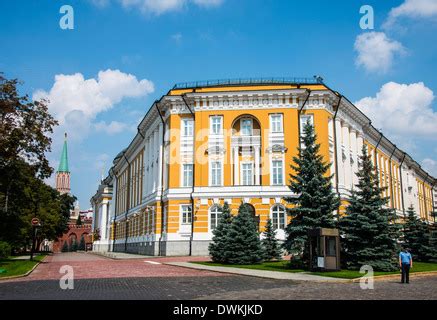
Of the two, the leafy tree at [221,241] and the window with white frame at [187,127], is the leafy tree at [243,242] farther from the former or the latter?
the window with white frame at [187,127]

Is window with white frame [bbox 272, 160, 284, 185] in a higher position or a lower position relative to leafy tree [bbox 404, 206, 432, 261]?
higher

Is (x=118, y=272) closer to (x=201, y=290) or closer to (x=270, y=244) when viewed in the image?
(x=201, y=290)

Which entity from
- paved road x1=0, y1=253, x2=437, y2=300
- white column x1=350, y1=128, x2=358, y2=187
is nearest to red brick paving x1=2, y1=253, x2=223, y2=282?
paved road x1=0, y1=253, x2=437, y2=300

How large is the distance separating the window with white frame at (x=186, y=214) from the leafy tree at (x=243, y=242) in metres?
11.9

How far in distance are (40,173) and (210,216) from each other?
47.8 ft

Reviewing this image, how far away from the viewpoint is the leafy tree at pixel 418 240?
116 feet

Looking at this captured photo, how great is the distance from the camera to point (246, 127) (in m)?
42.3

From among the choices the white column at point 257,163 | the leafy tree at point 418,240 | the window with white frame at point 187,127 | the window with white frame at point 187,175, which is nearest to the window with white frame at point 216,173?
the window with white frame at point 187,175

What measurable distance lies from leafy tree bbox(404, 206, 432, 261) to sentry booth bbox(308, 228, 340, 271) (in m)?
14.5

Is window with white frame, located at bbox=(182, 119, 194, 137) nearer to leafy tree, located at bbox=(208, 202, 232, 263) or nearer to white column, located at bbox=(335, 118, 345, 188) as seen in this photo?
white column, located at bbox=(335, 118, 345, 188)

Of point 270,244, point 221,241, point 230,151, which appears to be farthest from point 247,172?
point 221,241

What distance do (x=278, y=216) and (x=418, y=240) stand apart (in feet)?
36.2

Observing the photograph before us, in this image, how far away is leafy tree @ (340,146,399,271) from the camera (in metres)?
24.3

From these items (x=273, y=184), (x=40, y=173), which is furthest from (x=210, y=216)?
(x=40, y=173)
